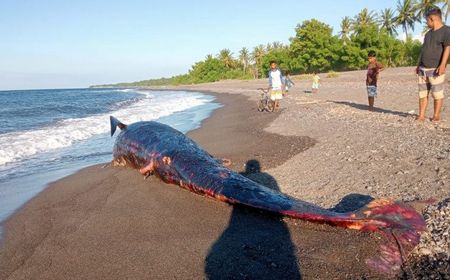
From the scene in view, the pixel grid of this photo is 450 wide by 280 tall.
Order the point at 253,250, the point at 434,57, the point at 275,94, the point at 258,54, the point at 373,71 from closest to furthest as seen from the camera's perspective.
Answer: the point at 253,250 → the point at 434,57 → the point at 373,71 → the point at 275,94 → the point at 258,54

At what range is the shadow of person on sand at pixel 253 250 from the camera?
110 inches

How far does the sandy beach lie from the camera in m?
2.96

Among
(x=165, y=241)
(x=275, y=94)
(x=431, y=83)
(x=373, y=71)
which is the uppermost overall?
(x=373, y=71)

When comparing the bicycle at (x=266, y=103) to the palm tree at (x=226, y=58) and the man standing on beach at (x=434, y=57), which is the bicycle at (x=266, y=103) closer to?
the man standing on beach at (x=434, y=57)

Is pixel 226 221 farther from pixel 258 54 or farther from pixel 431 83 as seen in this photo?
pixel 258 54

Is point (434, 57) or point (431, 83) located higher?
point (434, 57)

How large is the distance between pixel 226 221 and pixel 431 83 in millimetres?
6131

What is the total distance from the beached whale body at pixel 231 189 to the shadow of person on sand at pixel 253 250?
0.15 meters

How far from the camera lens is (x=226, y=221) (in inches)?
148

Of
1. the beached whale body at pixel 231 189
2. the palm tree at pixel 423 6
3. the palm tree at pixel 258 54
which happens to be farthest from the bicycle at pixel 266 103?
the palm tree at pixel 258 54

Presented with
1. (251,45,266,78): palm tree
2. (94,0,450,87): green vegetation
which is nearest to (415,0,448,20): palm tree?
(94,0,450,87): green vegetation

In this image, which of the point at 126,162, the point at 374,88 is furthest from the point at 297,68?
the point at 126,162

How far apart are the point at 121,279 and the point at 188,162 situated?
217cm

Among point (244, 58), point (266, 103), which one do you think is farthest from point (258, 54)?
point (266, 103)
